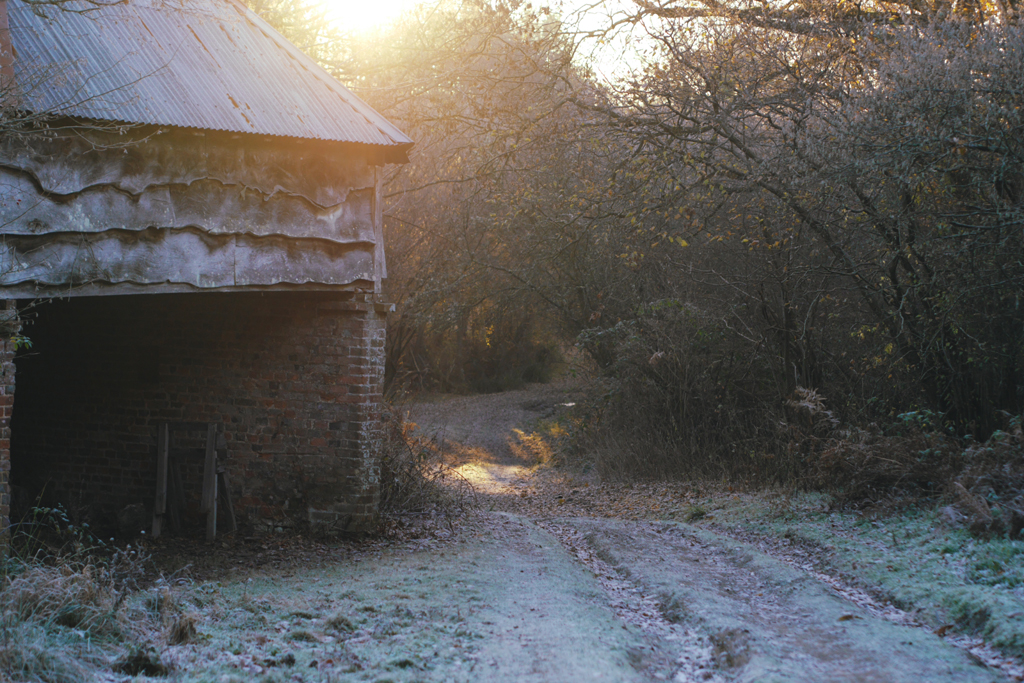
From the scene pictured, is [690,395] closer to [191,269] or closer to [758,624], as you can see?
[758,624]

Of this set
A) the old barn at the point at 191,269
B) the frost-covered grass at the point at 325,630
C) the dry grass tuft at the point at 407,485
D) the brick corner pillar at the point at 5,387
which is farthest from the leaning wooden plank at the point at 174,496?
the brick corner pillar at the point at 5,387

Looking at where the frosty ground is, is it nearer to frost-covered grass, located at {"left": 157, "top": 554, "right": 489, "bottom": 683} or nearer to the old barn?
frost-covered grass, located at {"left": 157, "top": 554, "right": 489, "bottom": 683}

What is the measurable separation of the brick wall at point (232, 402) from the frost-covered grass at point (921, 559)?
4452mm

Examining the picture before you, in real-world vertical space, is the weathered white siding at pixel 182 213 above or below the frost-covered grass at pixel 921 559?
above

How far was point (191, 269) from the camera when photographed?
689 cm

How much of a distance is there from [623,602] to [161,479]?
4.98 m

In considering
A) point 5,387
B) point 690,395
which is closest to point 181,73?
point 5,387

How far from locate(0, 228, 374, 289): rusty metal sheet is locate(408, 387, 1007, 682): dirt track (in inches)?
127

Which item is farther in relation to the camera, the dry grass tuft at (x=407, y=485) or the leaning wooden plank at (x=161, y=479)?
the dry grass tuft at (x=407, y=485)

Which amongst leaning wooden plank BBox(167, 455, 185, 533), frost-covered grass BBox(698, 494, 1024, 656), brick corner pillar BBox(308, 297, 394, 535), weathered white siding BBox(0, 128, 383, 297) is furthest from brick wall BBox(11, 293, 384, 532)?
frost-covered grass BBox(698, 494, 1024, 656)

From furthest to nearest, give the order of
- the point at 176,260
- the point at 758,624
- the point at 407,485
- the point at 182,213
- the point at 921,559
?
the point at 407,485 → the point at 182,213 → the point at 176,260 → the point at 921,559 → the point at 758,624

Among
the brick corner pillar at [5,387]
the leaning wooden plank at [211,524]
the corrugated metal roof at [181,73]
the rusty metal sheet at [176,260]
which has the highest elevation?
the corrugated metal roof at [181,73]

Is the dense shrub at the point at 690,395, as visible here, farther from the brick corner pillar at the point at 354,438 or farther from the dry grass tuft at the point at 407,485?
the brick corner pillar at the point at 354,438

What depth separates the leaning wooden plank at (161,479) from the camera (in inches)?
322
